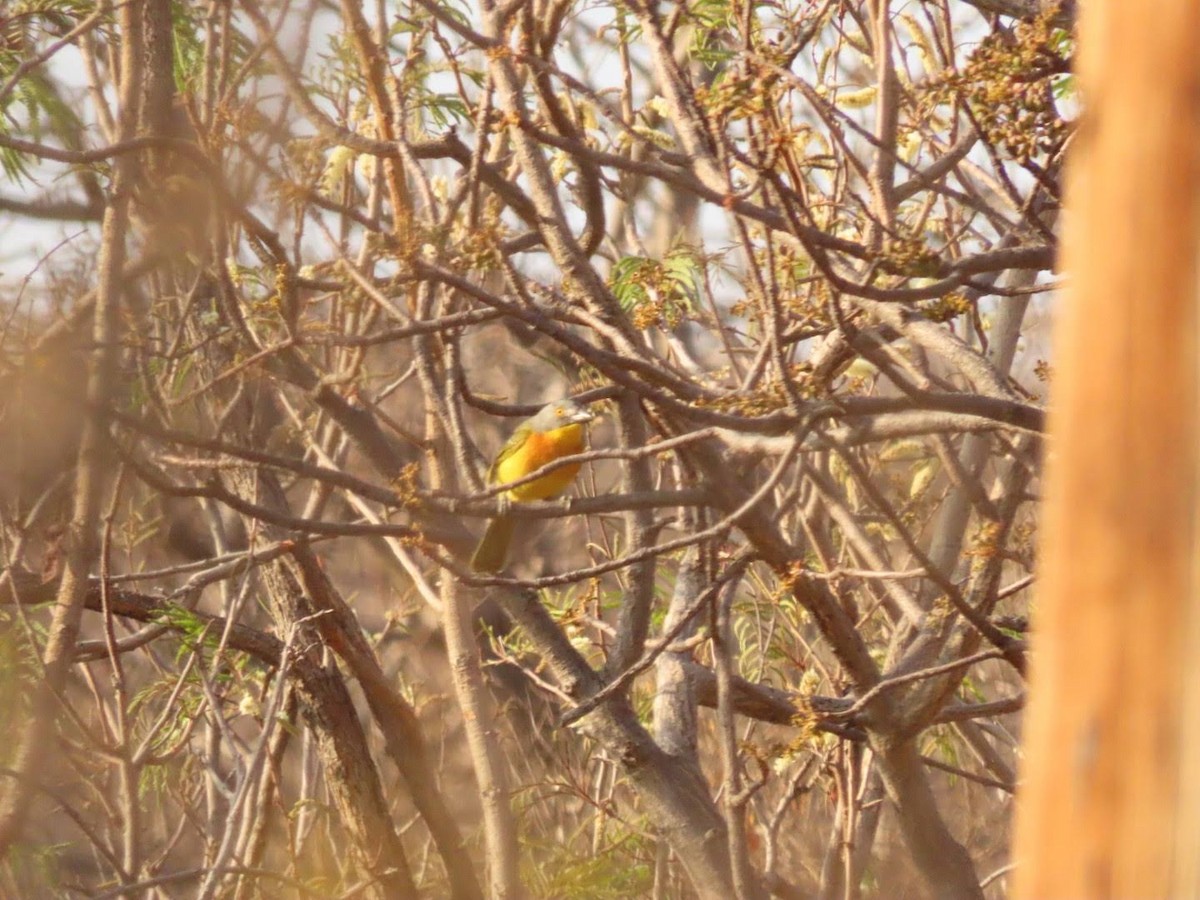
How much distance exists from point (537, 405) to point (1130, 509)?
347 cm

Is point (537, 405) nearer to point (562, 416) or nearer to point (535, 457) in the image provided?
point (562, 416)

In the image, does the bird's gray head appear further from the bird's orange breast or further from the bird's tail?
the bird's tail

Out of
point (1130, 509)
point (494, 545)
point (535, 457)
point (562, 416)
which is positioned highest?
point (562, 416)

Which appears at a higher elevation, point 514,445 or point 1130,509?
point 514,445

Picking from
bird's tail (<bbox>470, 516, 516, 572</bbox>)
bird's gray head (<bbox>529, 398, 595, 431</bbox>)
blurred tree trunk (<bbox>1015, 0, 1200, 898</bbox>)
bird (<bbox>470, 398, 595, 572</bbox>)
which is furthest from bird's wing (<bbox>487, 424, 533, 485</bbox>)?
blurred tree trunk (<bbox>1015, 0, 1200, 898</bbox>)

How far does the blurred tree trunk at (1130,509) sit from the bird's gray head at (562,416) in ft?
13.4

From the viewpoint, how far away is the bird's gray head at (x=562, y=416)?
575 centimetres

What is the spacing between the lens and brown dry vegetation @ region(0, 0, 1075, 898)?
288cm

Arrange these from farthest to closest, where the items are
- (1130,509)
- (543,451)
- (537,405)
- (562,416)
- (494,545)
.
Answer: (543,451) < (562,416) < (494,545) < (537,405) < (1130,509)

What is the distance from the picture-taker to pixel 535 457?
654 cm

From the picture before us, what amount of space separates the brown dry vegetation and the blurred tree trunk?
3.94 feet

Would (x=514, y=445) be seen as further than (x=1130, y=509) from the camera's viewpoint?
Yes

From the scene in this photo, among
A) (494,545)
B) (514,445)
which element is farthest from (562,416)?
(514,445)

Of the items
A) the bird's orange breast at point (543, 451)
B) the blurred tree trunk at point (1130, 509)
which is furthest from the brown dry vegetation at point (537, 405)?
the blurred tree trunk at point (1130, 509)
